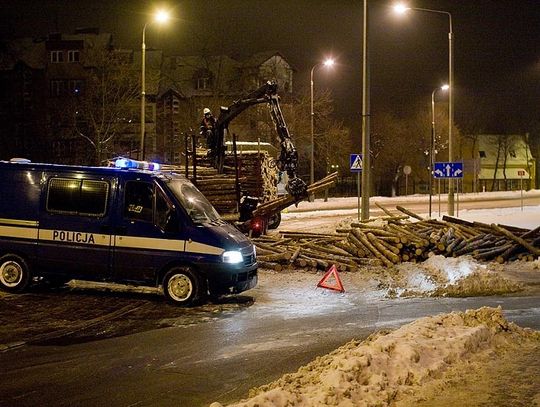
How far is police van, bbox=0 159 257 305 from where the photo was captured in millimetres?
11422

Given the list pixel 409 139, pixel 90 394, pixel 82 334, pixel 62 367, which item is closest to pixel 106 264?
pixel 82 334

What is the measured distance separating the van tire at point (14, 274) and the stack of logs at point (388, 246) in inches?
211

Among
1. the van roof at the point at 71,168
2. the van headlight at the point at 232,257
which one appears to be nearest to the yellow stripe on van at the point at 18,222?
the van roof at the point at 71,168

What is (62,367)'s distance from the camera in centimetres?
766

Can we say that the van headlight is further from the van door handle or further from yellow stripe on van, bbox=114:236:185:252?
the van door handle

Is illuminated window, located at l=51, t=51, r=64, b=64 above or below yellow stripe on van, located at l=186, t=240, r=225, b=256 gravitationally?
above

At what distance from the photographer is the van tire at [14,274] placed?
12.1 m

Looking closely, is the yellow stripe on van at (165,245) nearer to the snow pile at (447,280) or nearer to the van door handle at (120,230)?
the van door handle at (120,230)

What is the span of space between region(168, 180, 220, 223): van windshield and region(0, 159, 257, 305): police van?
0.08 ft

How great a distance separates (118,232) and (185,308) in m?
1.72

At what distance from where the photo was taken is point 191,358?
8.08 m

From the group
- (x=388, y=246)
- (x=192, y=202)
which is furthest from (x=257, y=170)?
(x=192, y=202)

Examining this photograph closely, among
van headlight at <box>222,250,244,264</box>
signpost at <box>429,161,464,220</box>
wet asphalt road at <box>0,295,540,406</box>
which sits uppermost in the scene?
signpost at <box>429,161,464,220</box>

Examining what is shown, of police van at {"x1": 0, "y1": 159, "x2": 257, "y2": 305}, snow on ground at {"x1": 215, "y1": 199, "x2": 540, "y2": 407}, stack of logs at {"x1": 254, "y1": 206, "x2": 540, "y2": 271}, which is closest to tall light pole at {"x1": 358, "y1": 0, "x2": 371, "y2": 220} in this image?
stack of logs at {"x1": 254, "y1": 206, "x2": 540, "y2": 271}
